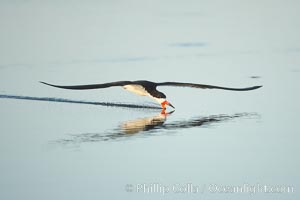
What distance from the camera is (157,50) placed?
1747 cm

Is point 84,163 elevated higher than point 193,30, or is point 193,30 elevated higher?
point 193,30

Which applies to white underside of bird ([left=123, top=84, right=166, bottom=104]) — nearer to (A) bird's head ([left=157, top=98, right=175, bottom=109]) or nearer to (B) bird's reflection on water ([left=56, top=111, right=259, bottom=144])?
(A) bird's head ([left=157, top=98, right=175, bottom=109])

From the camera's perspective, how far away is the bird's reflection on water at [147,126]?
11.9 meters

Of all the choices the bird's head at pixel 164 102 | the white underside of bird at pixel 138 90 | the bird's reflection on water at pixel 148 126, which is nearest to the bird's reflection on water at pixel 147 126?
the bird's reflection on water at pixel 148 126

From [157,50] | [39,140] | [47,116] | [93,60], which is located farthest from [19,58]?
[39,140]

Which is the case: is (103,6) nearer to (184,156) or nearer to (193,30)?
(193,30)

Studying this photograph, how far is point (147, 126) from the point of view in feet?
41.3

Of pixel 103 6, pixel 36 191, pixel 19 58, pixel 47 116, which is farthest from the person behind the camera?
pixel 103 6

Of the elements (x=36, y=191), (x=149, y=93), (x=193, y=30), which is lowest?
(x=36, y=191)

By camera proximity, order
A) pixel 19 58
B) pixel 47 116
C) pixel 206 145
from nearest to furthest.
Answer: pixel 206 145 < pixel 47 116 < pixel 19 58

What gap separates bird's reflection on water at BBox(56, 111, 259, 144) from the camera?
11883 millimetres

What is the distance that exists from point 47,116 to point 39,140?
1.42 meters

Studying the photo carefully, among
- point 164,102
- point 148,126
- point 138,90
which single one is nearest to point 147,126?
point 148,126

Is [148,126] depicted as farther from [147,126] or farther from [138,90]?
[138,90]
